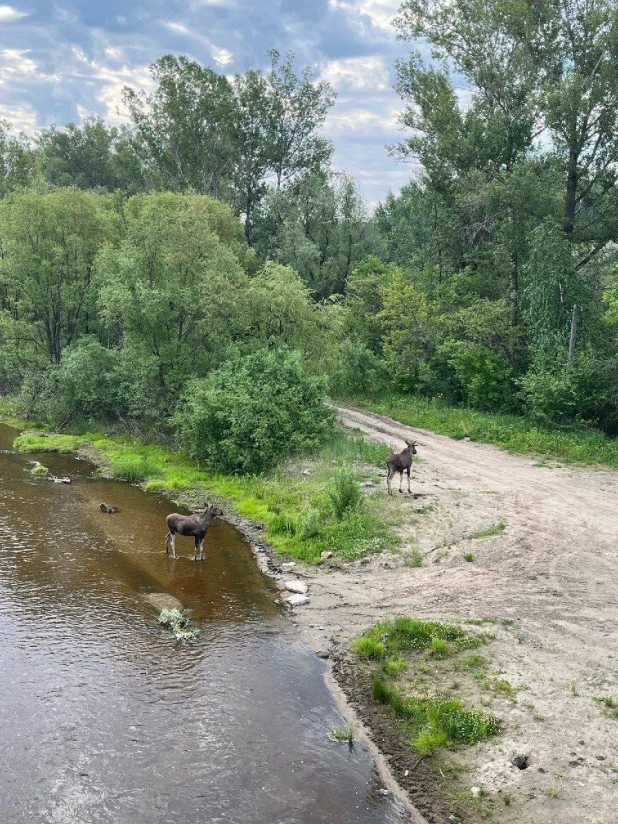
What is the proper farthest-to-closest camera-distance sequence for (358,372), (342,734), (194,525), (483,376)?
1. (358,372)
2. (483,376)
3. (194,525)
4. (342,734)

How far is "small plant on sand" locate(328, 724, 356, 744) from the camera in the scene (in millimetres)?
10086

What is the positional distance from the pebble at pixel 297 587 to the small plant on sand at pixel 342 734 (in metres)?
5.15

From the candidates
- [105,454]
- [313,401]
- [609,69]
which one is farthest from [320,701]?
[609,69]

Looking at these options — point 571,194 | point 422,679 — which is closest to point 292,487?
point 422,679

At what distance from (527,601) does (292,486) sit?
34.5 feet

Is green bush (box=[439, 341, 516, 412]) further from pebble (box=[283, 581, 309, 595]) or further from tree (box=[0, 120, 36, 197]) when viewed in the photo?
tree (box=[0, 120, 36, 197])

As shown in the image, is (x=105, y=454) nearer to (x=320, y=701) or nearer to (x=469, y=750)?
(x=320, y=701)

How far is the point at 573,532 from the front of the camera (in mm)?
17703

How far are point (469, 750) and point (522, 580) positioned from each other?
6061 mm

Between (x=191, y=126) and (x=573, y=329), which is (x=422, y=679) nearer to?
(x=573, y=329)

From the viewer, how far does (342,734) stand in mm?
10180

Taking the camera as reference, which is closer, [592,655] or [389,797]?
[389,797]

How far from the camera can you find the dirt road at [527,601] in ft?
29.5

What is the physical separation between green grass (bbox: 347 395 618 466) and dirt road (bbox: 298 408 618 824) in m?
1.93
